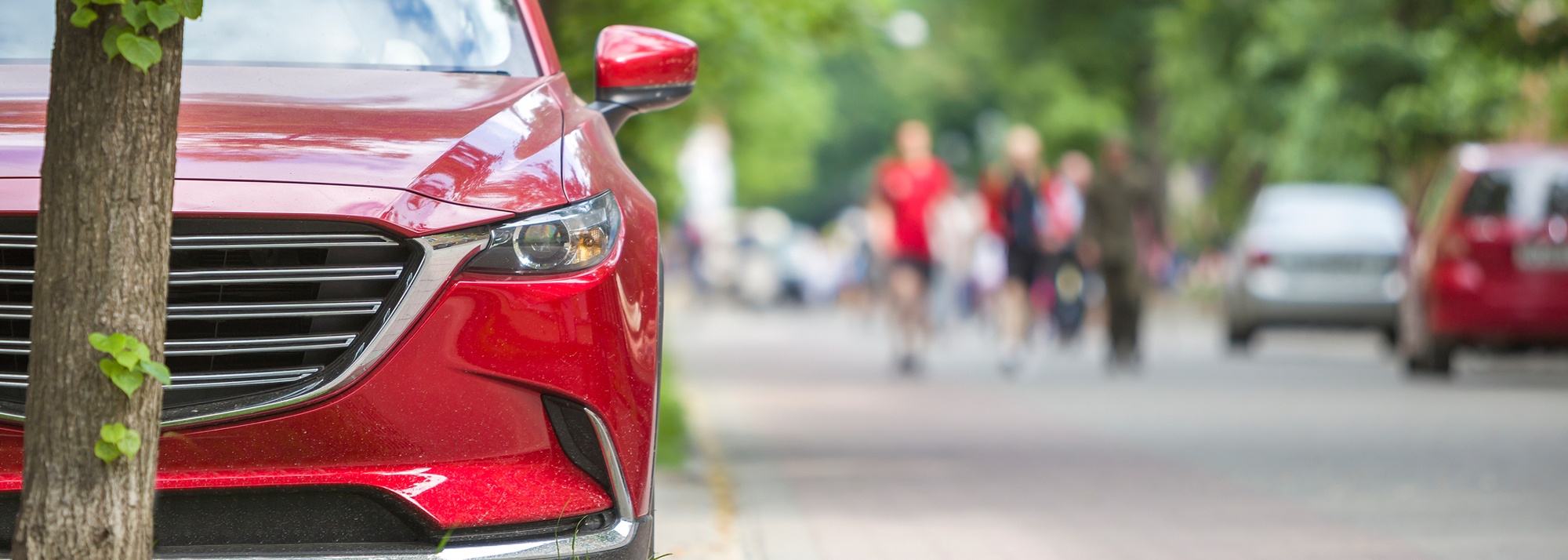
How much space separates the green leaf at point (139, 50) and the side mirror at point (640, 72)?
154 centimetres

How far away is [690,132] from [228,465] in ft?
33.6

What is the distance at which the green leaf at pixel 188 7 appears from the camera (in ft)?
10.6

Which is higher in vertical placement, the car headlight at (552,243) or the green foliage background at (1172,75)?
the car headlight at (552,243)

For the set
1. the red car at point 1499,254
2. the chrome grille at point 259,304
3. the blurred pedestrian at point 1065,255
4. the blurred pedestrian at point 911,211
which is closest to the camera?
the chrome grille at point 259,304

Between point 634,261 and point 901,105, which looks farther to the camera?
point 901,105

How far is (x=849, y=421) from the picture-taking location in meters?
10.9

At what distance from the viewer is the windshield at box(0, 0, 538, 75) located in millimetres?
4629

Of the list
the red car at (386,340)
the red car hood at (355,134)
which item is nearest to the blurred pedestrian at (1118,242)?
the red car hood at (355,134)

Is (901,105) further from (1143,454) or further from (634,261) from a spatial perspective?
(634,261)

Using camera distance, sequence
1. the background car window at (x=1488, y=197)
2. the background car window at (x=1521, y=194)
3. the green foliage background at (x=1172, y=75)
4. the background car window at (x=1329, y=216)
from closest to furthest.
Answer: the green foliage background at (x=1172, y=75) < the background car window at (x=1521, y=194) < the background car window at (x=1488, y=197) < the background car window at (x=1329, y=216)

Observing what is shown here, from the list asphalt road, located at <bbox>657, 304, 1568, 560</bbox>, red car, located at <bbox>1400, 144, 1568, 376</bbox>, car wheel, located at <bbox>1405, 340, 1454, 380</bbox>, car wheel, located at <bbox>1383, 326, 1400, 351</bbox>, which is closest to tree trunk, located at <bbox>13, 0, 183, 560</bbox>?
asphalt road, located at <bbox>657, 304, 1568, 560</bbox>

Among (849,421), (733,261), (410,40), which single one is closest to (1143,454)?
(849,421)

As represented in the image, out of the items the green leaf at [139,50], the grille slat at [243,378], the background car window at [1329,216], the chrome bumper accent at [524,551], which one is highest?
the green leaf at [139,50]

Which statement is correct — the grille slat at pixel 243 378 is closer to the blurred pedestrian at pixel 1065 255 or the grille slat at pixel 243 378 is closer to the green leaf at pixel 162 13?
the green leaf at pixel 162 13
